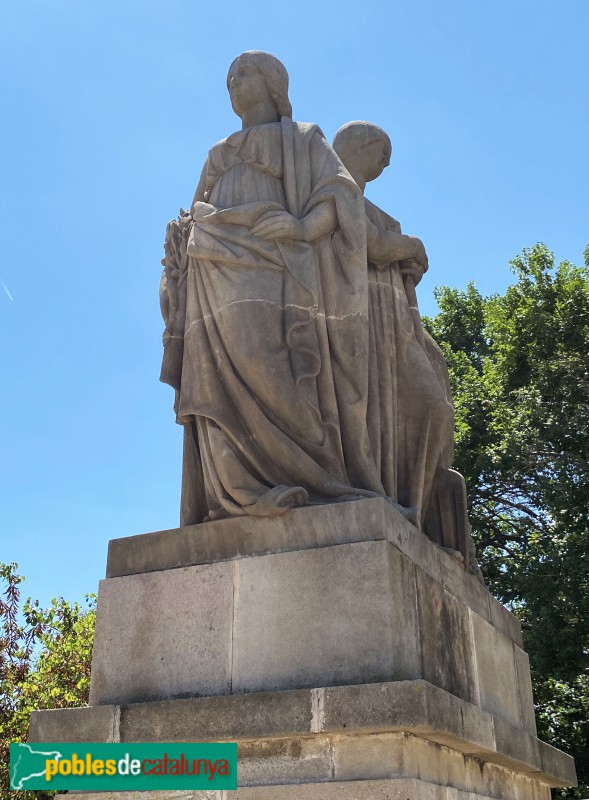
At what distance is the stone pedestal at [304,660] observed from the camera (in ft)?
14.5

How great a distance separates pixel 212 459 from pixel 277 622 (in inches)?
45.7

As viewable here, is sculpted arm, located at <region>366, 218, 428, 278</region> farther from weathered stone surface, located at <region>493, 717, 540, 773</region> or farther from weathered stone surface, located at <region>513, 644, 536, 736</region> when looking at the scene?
weathered stone surface, located at <region>493, 717, 540, 773</region>

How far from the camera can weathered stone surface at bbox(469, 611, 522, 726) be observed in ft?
19.5

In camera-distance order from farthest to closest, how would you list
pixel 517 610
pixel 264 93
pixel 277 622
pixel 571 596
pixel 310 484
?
pixel 517 610 → pixel 571 596 → pixel 264 93 → pixel 310 484 → pixel 277 622

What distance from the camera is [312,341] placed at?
5.81 m

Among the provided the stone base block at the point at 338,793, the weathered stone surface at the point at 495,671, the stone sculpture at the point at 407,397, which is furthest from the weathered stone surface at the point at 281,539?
the stone base block at the point at 338,793

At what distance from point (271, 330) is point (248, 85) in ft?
6.81

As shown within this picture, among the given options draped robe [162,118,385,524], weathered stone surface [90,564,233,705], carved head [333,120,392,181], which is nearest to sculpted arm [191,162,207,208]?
draped robe [162,118,385,524]

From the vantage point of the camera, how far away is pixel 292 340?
19.0 ft

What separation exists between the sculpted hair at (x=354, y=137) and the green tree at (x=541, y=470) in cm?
1008

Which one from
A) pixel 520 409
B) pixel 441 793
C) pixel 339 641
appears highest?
pixel 520 409

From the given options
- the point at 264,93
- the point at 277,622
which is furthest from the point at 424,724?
the point at 264,93

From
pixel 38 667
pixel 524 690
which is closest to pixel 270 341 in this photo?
pixel 524 690

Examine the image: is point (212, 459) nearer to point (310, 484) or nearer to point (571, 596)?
point (310, 484)
